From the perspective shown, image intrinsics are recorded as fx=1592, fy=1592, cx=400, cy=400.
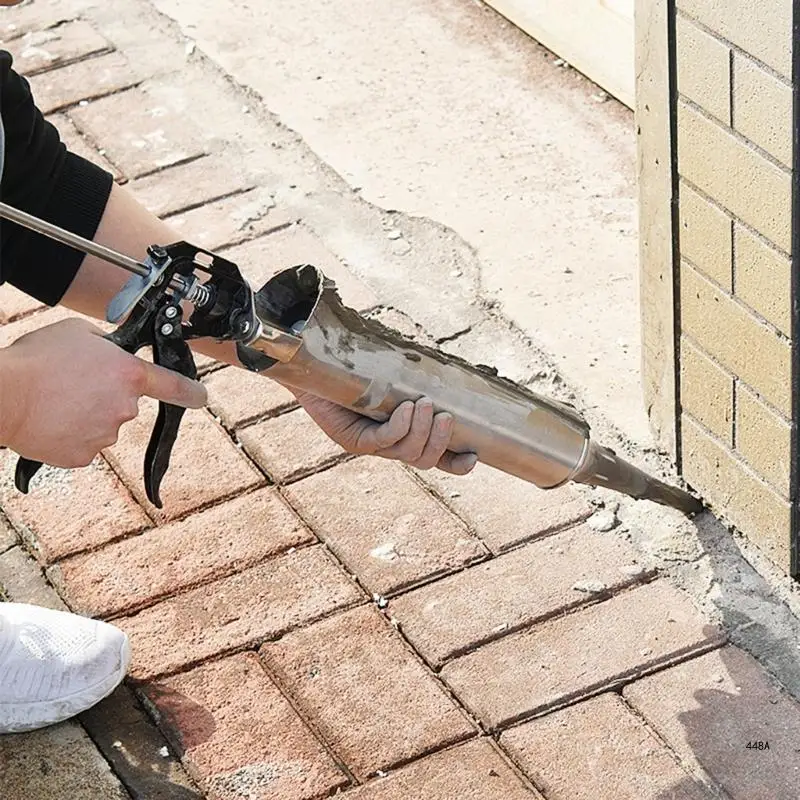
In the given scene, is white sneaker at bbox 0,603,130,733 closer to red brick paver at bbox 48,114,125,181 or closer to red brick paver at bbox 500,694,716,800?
red brick paver at bbox 500,694,716,800

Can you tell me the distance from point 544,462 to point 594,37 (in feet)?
6.97

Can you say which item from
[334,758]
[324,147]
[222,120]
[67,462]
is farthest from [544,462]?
[222,120]

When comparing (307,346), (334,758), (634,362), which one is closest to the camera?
(307,346)

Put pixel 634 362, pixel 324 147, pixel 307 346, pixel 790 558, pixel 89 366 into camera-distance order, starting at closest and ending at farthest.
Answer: pixel 89 366 < pixel 307 346 < pixel 790 558 < pixel 634 362 < pixel 324 147

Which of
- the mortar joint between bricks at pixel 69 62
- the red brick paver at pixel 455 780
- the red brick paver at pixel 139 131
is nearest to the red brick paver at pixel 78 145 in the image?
the red brick paver at pixel 139 131

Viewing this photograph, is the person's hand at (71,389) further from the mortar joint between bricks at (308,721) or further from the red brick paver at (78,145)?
the red brick paver at (78,145)

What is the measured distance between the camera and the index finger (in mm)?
2312

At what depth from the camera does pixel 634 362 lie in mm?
3549

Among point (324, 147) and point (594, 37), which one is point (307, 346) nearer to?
point (324, 147)

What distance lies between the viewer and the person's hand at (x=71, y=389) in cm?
230

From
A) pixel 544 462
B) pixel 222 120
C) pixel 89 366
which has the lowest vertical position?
pixel 222 120

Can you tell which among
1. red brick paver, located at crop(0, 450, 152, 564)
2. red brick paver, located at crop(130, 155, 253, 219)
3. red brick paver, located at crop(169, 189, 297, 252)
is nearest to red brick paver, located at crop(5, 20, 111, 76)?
red brick paver, located at crop(130, 155, 253, 219)

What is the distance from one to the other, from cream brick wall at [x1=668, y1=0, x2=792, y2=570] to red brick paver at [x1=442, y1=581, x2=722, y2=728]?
0.24 meters

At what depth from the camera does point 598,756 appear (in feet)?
8.80
